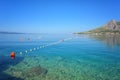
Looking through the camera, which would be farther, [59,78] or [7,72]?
[7,72]

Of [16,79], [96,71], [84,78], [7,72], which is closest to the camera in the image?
[16,79]

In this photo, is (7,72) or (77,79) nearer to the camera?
(77,79)

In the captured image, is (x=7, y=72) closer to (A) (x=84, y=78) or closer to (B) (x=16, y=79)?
(B) (x=16, y=79)

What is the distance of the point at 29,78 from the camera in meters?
21.7

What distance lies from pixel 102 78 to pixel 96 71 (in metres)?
3.56

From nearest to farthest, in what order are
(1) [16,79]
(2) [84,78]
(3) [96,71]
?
(1) [16,79] → (2) [84,78] → (3) [96,71]

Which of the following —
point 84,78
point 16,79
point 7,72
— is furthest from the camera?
point 7,72

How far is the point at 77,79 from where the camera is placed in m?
21.9

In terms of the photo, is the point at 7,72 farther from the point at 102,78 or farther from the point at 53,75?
the point at 102,78

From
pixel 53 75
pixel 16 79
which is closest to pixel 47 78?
pixel 53 75

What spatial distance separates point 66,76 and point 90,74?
154 inches

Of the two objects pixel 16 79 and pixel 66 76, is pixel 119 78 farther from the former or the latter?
pixel 16 79

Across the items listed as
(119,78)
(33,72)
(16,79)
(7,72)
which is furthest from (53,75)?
(119,78)

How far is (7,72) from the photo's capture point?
23.9m
